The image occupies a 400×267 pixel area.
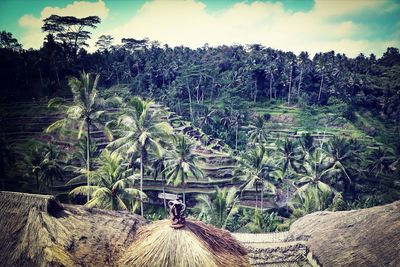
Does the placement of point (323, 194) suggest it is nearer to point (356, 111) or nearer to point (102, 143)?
point (102, 143)

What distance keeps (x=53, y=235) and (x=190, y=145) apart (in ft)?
46.1

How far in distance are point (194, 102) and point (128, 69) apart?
9116 millimetres

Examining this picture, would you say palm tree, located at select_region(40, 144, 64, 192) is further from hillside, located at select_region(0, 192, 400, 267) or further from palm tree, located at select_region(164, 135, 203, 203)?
hillside, located at select_region(0, 192, 400, 267)

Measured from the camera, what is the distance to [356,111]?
42.3 m

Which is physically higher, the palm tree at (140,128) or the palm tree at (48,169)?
the palm tree at (140,128)

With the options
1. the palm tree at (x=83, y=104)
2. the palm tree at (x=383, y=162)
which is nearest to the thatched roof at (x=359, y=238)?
the palm tree at (x=83, y=104)

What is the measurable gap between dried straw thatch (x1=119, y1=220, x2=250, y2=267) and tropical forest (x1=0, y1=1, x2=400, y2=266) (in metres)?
0.03

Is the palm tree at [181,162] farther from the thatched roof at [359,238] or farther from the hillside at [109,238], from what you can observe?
the thatched roof at [359,238]

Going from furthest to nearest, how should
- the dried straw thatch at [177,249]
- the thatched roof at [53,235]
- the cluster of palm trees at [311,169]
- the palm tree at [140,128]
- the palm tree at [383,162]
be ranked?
the palm tree at [383,162]
the cluster of palm trees at [311,169]
the palm tree at [140,128]
the thatched roof at [53,235]
the dried straw thatch at [177,249]

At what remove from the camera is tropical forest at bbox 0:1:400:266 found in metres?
8.02

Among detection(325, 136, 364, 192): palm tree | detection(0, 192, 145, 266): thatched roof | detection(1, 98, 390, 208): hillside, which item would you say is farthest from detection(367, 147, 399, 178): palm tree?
detection(0, 192, 145, 266): thatched roof

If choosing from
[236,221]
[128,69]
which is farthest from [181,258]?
[128,69]

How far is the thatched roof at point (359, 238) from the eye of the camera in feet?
31.2

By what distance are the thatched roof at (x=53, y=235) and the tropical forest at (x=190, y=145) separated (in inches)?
1.2
